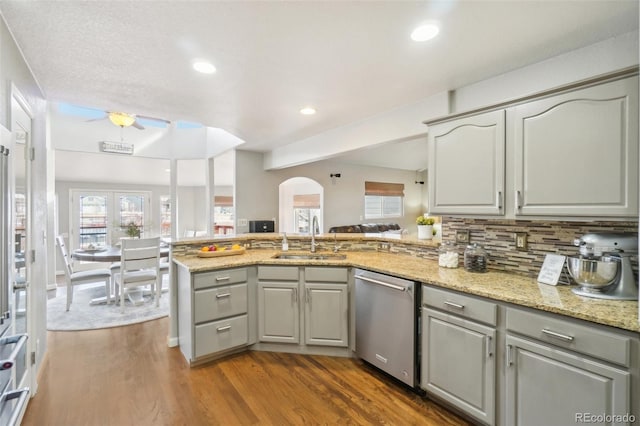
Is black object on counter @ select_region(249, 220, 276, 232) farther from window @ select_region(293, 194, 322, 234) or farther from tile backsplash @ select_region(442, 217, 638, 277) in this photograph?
tile backsplash @ select_region(442, 217, 638, 277)

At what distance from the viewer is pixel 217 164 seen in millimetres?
6977

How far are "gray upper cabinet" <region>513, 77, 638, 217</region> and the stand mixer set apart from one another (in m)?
0.20

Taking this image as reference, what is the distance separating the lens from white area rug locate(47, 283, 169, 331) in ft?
11.8

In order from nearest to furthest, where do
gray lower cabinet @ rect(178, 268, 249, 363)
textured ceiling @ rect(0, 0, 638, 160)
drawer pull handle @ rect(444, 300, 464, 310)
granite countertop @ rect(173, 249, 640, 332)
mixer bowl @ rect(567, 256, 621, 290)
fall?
granite countertop @ rect(173, 249, 640, 332), textured ceiling @ rect(0, 0, 638, 160), mixer bowl @ rect(567, 256, 621, 290), drawer pull handle @ rect(444, 300, 464, 310), gray lower cabinet @ rect(178, 268, 249, 363)

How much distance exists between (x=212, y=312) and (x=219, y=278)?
30 cm

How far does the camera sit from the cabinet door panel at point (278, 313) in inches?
111

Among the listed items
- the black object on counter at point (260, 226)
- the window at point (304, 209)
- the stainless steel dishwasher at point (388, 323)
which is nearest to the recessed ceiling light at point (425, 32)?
the stainless steel dishwasher at point (388, 323)

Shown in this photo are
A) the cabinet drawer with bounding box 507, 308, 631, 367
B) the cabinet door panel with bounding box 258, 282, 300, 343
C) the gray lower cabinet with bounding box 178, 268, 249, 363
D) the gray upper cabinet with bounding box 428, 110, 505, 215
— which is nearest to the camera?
the cabinet drawer with bounding box 507, 308, 631, 367

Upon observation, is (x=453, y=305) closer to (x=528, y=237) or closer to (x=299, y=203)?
(x=528, y=237)

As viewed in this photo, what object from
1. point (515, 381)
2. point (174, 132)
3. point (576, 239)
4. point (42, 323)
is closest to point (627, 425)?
point (515, 381)

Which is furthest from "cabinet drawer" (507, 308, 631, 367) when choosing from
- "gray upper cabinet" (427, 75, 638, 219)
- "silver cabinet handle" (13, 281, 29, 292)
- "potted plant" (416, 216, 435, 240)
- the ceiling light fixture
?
the ceiling light fixture

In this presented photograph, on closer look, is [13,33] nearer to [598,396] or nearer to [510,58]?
[510,58]

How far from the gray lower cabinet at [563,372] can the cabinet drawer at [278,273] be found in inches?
67.3

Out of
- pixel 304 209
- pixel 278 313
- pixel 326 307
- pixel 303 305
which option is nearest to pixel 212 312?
pixel 278 313
